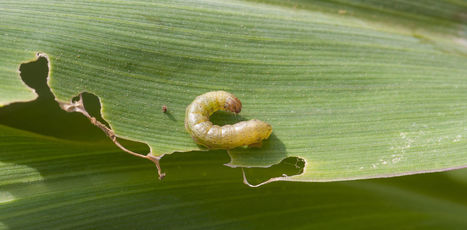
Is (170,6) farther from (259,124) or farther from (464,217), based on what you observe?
(464,217)

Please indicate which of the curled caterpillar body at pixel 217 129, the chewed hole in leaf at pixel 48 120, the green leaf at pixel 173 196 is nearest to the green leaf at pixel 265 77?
the curled caterpillar body at pixel 217 129

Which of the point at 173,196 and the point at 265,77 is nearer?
the point at 173,196

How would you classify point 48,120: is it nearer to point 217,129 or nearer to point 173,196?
Result: point 173,196

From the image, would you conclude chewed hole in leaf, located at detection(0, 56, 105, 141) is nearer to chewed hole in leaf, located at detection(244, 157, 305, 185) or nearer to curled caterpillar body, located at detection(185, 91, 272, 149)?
curled caterpillar body, located at detection(185, 91, 272, 149)

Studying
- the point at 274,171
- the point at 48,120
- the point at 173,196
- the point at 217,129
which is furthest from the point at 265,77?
the point at 48,120

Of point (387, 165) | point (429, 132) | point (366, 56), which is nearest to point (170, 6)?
point (366, 56)
